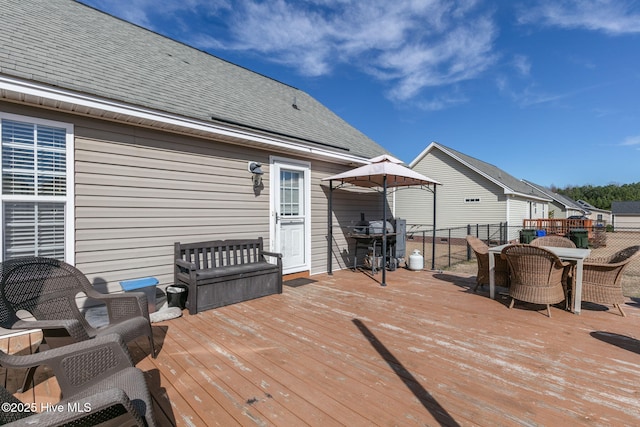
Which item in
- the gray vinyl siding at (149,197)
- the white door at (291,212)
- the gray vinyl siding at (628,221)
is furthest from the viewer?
the gray vinyl siding at (628,221)

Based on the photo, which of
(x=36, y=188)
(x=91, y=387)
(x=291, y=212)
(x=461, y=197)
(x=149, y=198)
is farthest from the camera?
(x=461, y=197)

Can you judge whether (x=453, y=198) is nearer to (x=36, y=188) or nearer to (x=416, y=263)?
(x=416, y=263)

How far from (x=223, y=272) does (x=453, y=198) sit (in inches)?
642

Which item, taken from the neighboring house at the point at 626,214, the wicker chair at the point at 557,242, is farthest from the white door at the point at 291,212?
the neighboring house at the point at 626,214

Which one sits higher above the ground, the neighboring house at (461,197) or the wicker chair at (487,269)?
the neighboring house at (461,197)

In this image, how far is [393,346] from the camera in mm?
2928

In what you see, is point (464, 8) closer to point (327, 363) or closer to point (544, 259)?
point (544, 259)

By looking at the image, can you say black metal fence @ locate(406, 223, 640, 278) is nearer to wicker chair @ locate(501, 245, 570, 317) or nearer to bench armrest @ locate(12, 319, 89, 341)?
wicker chair @ locate(501, 245, 570, 317)

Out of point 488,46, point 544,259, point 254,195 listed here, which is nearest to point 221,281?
point 254,195

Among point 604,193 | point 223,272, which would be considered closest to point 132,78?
point 223,272

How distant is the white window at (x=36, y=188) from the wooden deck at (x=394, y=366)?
1.64m

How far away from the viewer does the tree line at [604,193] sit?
42.7 m

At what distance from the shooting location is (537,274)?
371cm

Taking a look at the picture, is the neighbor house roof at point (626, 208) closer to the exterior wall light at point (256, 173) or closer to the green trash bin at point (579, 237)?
the green trash bin at point (579, 237)
